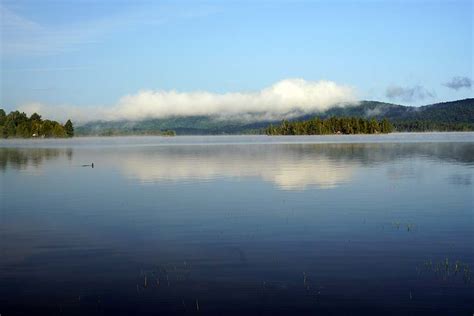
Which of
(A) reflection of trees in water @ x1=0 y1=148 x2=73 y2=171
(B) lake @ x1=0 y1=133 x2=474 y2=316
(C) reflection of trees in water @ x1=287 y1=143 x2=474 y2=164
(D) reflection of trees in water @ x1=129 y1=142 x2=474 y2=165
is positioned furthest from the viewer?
(D) reflection of trees in water @ x1=129 y1=142 x2=474 y2=165

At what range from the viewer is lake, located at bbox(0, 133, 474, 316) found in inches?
659

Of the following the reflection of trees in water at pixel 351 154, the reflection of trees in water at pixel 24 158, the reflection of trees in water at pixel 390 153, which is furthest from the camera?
the reflection of trees in water at pixel 351 154

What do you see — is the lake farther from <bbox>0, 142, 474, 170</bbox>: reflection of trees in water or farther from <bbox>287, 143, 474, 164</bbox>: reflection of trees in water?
<bbox>0, 142, 474, 170</bbox>: reflection of trees in water

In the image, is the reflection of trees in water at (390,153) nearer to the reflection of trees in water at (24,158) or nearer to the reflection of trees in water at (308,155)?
the reflection of trees in water at (308,155)

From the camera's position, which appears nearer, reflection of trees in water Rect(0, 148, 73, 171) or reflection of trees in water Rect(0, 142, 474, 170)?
reflection of trees in water Rect(0, 148, 73, 171)

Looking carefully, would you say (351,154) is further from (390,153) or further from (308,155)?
(390,153)

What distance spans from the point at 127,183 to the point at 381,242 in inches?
1227

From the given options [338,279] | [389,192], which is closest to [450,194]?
[389,192]

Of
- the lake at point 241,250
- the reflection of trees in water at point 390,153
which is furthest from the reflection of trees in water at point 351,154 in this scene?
the lake at point 241,250

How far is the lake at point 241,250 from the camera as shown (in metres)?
16.7

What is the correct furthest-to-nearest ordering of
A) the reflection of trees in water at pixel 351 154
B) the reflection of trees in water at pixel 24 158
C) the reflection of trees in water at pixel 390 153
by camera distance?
the reflection of trees in water at pixel 351 154 < the reflection of trees in water at pixel 390 153 < the reflection of trees in water at pixel 24 158

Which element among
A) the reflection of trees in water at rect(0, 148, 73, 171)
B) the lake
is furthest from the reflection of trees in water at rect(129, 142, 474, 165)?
the lake

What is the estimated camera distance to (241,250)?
22844mm

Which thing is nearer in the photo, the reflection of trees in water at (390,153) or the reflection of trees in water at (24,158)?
the reflection of trees in water at (24,158)
